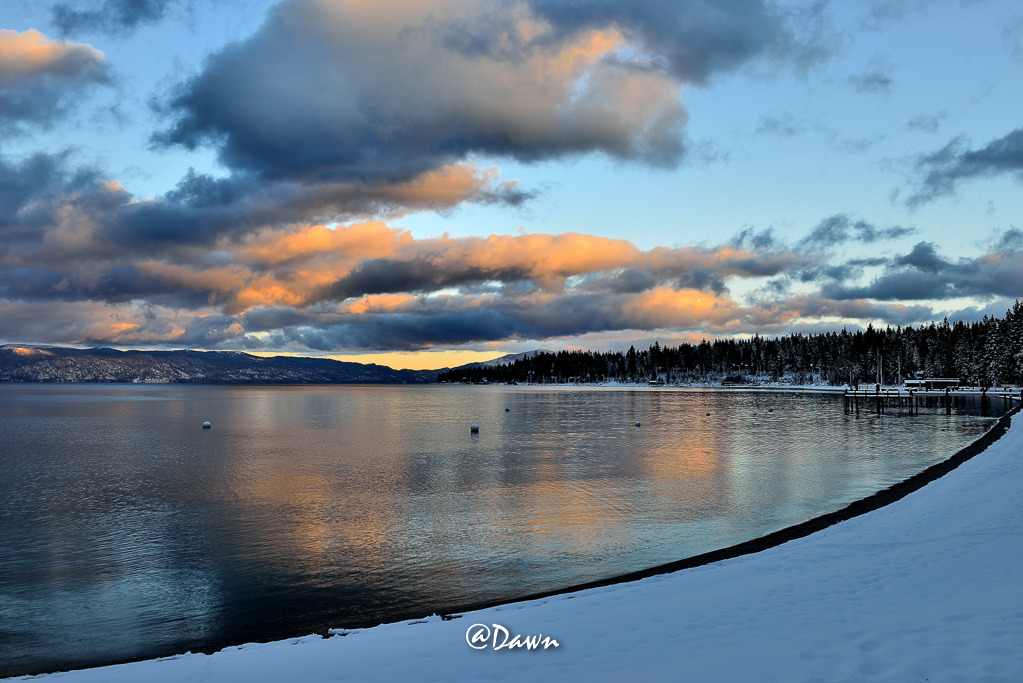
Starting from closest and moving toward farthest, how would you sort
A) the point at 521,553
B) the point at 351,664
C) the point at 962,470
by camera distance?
the point at 351,664
the point at 521,553
the point at 962,470

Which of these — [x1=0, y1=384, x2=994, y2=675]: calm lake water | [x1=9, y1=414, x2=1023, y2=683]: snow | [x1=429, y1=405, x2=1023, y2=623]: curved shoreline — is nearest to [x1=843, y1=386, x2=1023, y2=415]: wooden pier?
[x1=0, y1=384, x2=994, y2=675]: calm lake water

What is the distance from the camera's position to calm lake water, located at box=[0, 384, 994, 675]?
15.5 meters

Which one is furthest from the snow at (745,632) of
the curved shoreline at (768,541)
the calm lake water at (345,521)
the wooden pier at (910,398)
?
the wooden pier at (910,398)

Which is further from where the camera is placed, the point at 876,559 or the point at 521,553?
the point at 521,553

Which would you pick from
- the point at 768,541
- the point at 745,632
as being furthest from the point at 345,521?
the point at 745,632

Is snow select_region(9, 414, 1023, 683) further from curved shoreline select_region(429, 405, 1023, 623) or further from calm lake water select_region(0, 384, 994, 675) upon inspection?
calm lake water select_region(0, 384, 994, 675)

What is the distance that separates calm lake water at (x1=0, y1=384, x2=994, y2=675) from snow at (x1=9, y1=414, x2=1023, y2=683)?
2872 mm

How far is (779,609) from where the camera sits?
11680mm

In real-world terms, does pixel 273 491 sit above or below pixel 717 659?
below

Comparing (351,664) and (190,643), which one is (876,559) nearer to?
(351,664)

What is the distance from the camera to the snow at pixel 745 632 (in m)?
9.02

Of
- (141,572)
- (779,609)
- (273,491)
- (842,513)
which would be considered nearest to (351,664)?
(779,609)

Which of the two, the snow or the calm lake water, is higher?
the snow

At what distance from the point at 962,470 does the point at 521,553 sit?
23796 mm
